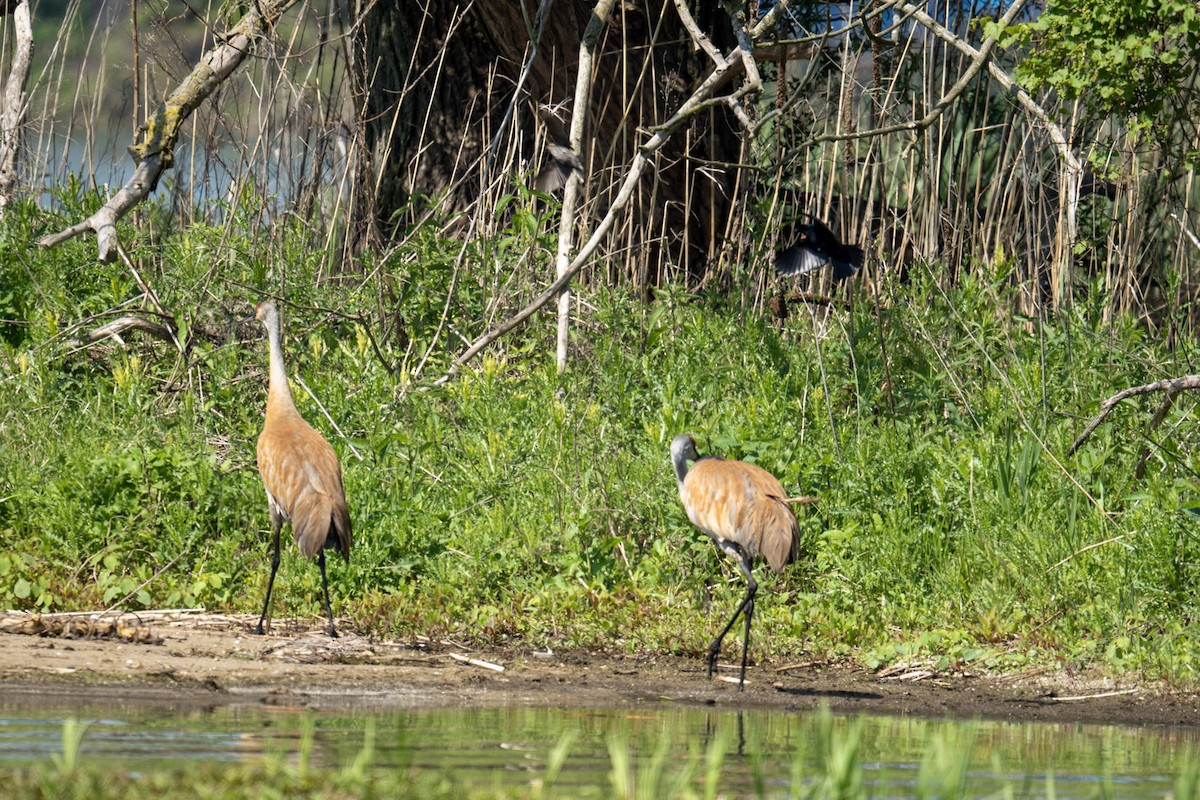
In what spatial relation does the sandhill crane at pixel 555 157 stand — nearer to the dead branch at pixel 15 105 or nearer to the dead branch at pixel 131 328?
the dead branch at pixel 131 328

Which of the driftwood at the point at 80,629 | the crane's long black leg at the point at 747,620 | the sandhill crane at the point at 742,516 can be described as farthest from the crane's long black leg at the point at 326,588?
the crane's long black leg at the point at 747,620

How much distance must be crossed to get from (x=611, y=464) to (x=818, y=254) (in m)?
1.71

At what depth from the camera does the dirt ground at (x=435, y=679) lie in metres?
5.61

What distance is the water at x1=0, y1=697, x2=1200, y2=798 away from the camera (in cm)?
396

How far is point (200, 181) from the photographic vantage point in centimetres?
981

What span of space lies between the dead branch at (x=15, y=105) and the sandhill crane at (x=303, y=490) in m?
3.85

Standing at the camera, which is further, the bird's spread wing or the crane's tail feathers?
the bird's spread wing

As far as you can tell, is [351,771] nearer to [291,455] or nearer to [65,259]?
[291,455]

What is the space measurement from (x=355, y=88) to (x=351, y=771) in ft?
21.8

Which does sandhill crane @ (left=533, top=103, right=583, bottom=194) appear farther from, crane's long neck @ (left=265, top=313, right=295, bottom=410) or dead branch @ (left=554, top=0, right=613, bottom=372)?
crane's long neck @ (left=265, top=313, right=295, bottom=410)

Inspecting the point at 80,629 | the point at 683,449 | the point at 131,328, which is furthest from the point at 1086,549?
the point at 131,328

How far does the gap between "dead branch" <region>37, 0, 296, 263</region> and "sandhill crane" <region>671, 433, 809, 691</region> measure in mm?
3688

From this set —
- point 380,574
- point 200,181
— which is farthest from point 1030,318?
point 200,181

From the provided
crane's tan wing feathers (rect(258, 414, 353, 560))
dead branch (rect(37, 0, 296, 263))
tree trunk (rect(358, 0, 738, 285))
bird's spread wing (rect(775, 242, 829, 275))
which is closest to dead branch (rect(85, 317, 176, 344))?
dead branch (rect(37, 0, 296, 263))
